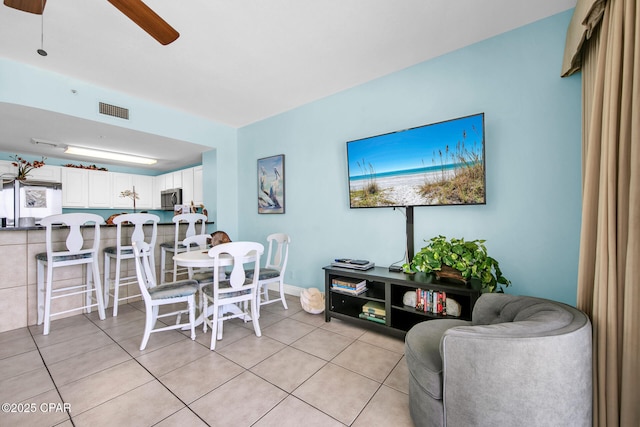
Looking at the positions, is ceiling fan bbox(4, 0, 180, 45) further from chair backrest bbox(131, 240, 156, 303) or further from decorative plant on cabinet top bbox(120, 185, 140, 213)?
decorative plant on cabinet top bbox(120, 185, 140, 213)

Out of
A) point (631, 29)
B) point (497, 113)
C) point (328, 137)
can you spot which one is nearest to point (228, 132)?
point (328, 137)

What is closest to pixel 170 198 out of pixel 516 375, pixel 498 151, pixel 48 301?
pixel 48 301

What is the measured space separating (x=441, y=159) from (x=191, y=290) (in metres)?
2.64

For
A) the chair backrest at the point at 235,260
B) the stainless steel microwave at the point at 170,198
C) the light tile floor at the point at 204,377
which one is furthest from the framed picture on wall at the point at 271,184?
the stainless steel microwave at the point at 170,198

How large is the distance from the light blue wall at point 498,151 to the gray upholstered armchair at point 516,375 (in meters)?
1.07

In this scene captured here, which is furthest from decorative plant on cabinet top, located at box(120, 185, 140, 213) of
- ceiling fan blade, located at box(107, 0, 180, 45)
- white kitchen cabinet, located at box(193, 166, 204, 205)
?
ceiling fan blade, located at box(107, 0, 180, 45)

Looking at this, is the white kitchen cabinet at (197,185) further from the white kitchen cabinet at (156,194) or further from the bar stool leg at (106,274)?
the bar stool leg at (106,274)

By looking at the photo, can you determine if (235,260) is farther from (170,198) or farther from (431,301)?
(170,198)

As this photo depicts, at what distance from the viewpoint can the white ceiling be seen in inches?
77.3

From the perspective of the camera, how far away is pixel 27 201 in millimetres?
4398

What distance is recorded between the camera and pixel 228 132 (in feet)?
15.0

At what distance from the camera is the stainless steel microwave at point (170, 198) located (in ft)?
18.6

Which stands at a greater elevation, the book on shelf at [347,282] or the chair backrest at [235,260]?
the chair backrest at [235,260]

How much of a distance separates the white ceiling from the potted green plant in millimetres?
1840
